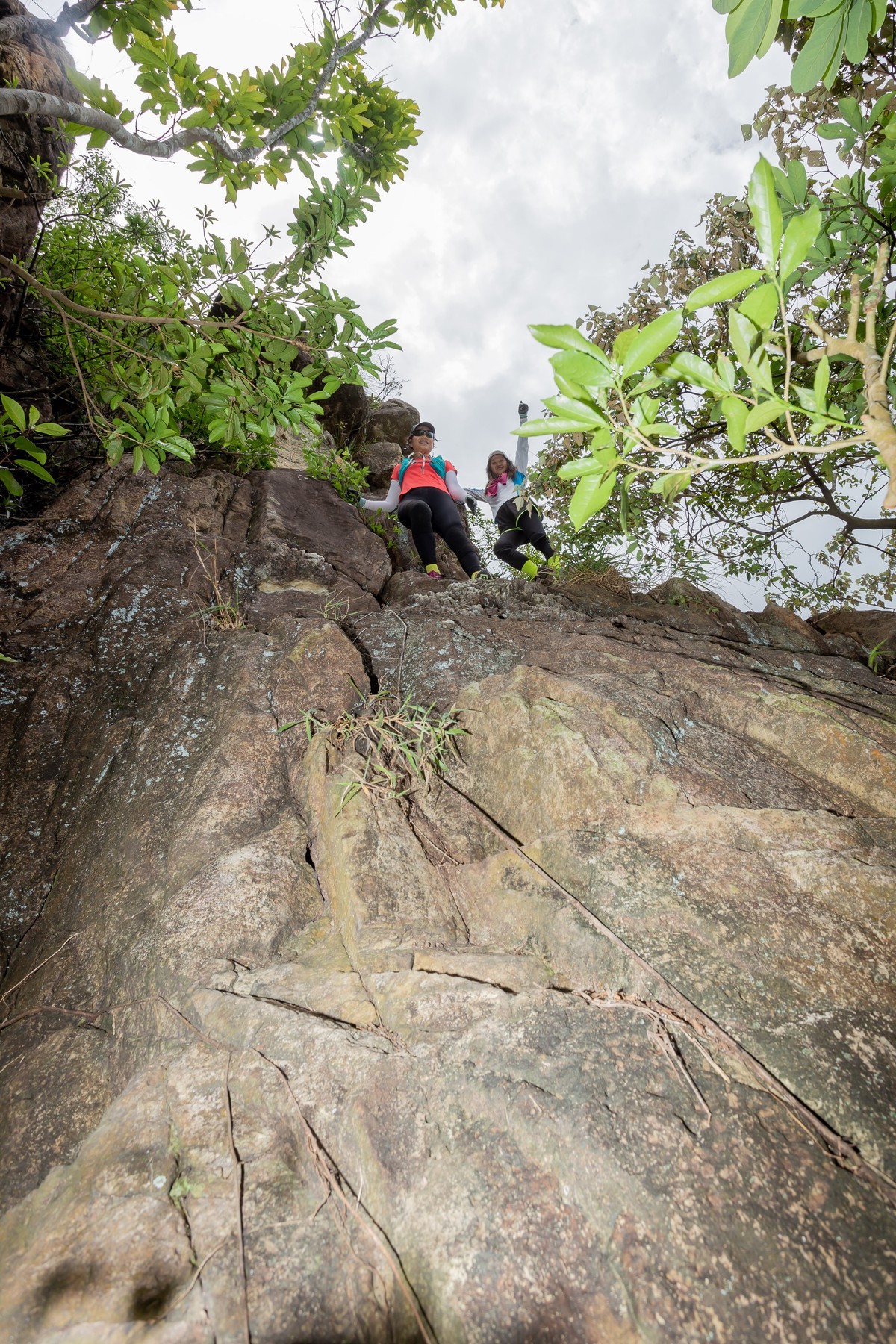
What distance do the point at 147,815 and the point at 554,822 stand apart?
1619mm

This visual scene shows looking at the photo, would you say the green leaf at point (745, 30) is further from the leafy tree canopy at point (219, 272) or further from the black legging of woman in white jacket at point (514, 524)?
the black legging of woman in white jacket at point (514, 524)

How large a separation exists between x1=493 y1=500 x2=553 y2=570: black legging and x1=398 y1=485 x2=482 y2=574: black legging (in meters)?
0.39

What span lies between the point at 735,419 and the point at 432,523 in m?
4.86

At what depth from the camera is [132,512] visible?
403 cm

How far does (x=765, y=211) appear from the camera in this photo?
0.90 meters

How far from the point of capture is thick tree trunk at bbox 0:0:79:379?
10.9 feet

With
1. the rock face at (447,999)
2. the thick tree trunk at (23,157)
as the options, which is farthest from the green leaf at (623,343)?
the thick tree trunk at (23,157)

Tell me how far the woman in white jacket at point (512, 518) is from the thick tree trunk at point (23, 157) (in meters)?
3.97

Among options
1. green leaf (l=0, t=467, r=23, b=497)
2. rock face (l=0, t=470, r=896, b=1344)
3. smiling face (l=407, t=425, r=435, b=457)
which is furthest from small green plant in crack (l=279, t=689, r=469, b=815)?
smiling face (l=407, t=425, r=435, b=457)

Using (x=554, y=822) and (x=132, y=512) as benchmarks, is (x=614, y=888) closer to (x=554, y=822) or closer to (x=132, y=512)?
(x=554, y=822)

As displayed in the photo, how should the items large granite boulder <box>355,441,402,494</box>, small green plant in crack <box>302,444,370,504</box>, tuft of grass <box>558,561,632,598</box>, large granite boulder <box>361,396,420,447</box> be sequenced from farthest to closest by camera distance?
1. large granite boulder <box>361,396,420,447</box>
2. large granite boulder <box>355,441,402,494</box>
3. small green plant in crack <box>302,444,370,504</box>
4. tuft of grass <box>558,561,632,598</box>

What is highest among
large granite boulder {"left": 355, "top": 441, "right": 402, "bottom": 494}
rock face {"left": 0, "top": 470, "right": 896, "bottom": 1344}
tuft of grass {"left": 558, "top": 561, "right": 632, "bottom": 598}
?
large granite boulder {"left": 355, "top": 441, "right": 402, "bottom": 494}

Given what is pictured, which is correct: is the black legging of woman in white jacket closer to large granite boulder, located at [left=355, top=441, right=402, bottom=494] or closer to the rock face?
large granite boulder, located at [left=355, top=441, right=402, bottom=494]

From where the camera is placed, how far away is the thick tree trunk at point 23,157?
331 cm
